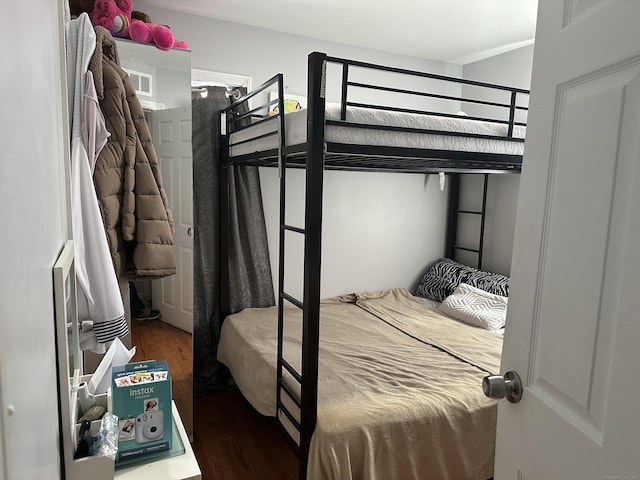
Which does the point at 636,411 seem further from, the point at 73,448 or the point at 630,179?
the point at 73,448

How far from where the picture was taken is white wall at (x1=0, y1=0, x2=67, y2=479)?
447 mm

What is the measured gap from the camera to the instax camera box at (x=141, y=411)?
1134mm

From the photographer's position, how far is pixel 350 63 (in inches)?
69.9

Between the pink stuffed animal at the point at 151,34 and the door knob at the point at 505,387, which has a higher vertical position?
the pink stuffed animal at the point at 151,34

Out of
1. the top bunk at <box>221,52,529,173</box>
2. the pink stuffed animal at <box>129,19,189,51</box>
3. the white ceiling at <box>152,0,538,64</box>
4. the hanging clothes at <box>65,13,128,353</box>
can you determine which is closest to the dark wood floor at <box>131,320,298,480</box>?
the hanging clothes at <box>65,13,128,353</box>

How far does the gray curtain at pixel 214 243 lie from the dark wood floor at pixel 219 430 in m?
0.39

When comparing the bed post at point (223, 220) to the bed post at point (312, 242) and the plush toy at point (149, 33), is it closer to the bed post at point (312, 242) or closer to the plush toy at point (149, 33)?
the plush toy at point (149, 33)

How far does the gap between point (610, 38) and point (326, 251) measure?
278 centimetres

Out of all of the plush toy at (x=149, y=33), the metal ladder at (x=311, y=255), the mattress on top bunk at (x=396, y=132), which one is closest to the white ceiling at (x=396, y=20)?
the plush toy at (x=149, y=33)

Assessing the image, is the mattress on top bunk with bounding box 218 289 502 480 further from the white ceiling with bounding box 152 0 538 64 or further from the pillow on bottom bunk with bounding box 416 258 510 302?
the white ceiling with bounding box 152 0 538 64

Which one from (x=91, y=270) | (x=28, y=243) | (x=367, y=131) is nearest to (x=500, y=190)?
(x=367, y=131)

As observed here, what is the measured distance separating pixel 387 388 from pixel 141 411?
1250mm

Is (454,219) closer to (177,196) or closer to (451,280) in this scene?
(451,280)

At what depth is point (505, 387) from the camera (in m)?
0.98
